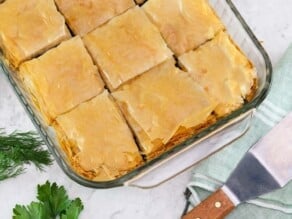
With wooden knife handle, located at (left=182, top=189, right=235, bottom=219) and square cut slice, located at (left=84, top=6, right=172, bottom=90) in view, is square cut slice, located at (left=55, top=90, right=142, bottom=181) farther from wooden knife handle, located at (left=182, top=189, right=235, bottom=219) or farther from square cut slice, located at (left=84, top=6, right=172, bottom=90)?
wooden knife handle, located at (left=182, top=189, right=235, bottom=219)

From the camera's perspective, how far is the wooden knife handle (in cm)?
199

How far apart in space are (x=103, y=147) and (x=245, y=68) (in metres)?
Answer: 0.39

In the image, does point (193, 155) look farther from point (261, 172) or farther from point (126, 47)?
point (126, 47)

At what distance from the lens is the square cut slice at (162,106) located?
1.90 metres

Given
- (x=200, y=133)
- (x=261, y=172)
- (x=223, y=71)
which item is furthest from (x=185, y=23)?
(x=261, y=172)

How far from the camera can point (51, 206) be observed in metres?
2.07

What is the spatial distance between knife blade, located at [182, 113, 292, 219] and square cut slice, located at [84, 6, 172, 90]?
0.33 metres

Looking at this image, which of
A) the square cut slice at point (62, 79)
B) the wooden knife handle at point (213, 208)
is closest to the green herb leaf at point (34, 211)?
the square cut slice at point (62, 79)

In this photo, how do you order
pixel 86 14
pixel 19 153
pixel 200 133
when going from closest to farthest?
pixel 200 133 < pixel 86 14 < pixel 19 153

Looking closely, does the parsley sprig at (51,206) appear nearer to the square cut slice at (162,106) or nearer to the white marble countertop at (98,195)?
the white marble countertop at (98,195)

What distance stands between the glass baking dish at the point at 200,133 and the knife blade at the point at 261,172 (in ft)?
0.23

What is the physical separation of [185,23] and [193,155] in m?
0.33

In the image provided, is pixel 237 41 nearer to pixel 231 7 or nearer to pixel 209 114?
pixel 231 7

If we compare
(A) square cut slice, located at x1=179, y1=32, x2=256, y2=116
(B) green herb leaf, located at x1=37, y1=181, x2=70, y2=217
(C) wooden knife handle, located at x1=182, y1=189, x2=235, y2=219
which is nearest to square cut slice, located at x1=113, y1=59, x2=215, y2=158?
(A) square cut slice, located at x1=179, y1=32, x2=256, y2=116
